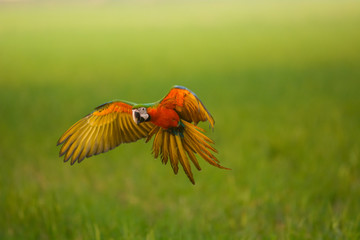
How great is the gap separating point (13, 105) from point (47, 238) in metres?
5.47

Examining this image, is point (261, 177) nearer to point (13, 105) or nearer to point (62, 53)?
point (13, 105)

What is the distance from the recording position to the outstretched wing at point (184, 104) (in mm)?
1265

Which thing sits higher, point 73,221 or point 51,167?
point 51,167

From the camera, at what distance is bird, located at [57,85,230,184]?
1283 mm

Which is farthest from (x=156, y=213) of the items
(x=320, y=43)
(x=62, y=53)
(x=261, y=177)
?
(x=320, y=43)

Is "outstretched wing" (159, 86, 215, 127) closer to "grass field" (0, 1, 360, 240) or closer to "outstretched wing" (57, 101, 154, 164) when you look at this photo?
"outstretched wing" (57, 101, 154, 164)

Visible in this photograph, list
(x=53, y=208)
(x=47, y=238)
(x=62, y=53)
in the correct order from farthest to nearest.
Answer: (x=62, y=53)
(x=53, y=208)
(x=47, y=238)

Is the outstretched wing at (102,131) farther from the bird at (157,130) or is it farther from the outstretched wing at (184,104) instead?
the outstretched wing at (184,104)

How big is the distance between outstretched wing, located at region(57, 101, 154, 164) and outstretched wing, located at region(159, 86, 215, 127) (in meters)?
0.18

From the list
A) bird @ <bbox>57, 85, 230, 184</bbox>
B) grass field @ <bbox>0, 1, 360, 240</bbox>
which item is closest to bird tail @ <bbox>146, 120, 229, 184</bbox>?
bird @ <bbox>57, 85, 230, 184</bbox>

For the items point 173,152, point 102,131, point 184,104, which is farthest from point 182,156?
point 102,131

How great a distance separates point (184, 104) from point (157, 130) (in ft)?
0.56

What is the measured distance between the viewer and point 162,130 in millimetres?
1385

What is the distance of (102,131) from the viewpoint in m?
1.51
